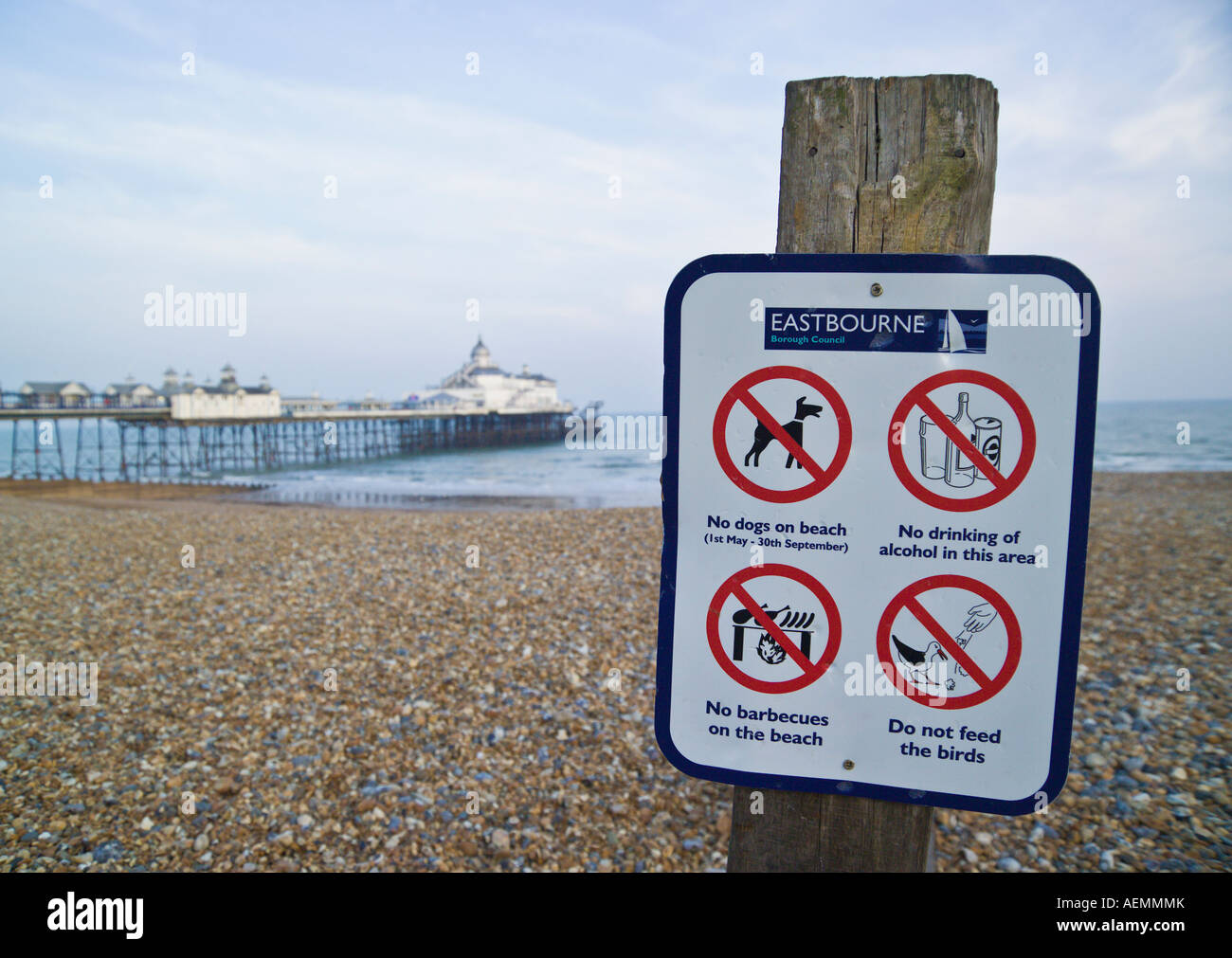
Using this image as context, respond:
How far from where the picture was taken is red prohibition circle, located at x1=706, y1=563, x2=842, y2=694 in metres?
1.43

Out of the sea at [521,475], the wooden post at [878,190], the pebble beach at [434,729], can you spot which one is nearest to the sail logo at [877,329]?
the wooden post at [878,190]

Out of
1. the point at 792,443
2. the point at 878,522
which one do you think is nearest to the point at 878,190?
the point at 792,443

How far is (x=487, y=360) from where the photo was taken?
9625 centimetres

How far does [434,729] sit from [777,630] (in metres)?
4.13

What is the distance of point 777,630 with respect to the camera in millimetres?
1457

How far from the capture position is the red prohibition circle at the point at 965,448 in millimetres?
1318

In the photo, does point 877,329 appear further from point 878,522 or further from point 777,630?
point 777,630

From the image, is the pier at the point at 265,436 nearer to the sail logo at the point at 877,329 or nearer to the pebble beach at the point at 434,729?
the pebble beach at the point at 434,729

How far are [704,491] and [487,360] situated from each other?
98150 millimetres

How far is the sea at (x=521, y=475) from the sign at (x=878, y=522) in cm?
1598

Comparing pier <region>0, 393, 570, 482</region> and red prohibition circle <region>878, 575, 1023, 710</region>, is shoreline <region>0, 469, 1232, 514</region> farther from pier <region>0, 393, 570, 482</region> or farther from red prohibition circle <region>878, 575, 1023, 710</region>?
red prohibition circle <region>878, 575, 1023, 710</region>

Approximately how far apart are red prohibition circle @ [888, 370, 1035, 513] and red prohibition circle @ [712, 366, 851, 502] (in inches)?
3.9

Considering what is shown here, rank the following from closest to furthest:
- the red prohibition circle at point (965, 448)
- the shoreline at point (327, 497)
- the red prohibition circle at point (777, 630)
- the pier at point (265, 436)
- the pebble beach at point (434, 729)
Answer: the red prohibition circle at point (965, 448) < the red prohibition circle at point (777, 630) < the pebble beach at point (434, 729) < the shoreline at point (327, 497) < the pier at point (265, 436)
